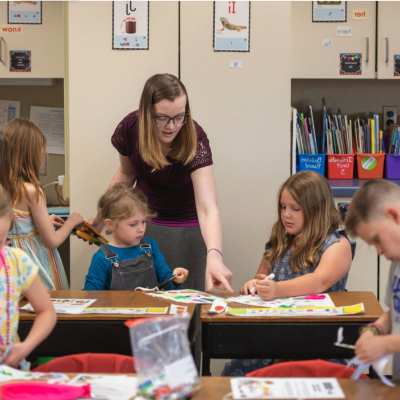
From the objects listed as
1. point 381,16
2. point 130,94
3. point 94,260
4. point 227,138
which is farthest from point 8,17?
point 381,16

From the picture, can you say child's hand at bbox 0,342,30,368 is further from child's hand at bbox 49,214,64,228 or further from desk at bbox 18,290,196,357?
child's hand at bbox 49,214,64,228

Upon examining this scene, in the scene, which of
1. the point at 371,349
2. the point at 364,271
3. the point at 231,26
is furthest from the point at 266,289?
the point at 231,26

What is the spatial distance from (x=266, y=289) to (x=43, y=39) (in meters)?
2.38

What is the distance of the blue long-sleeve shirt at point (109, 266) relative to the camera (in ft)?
6.79

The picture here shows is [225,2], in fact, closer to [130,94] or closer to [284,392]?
[130,94]

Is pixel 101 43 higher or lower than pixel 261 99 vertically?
higher

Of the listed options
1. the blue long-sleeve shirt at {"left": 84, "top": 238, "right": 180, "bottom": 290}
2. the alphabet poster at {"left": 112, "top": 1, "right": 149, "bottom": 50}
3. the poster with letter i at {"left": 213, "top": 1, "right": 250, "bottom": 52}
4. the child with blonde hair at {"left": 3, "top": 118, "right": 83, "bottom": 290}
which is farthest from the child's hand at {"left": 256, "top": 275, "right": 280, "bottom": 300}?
the alphabet poster at {"left": 112, "top": 1, "right": 149, "bottom": 50}

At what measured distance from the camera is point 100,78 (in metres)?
2.77

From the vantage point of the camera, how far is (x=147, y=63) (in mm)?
2764

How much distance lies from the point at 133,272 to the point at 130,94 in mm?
1098

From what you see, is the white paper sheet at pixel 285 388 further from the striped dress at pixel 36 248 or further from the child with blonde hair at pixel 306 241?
the striped dress at pixel 36 248

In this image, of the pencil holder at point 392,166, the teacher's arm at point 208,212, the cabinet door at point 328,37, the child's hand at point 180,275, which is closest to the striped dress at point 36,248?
the child's hand at point 180,275

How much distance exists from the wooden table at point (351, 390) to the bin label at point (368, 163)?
7.44 feet

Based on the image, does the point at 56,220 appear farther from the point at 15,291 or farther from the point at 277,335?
the point at 277,335
